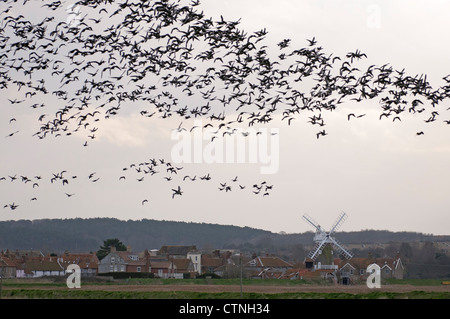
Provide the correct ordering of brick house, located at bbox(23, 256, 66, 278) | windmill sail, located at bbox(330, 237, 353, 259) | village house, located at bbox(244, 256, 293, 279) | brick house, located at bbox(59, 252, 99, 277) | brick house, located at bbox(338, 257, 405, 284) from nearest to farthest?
1. brick house, located at bbox(338, 257, 405, 284)
2. village house, located at bbox(244, 256, 293, 279)
3. brick house, located at bbox(23, 256, 66, 278)
4. brick house, located at bbox(59, 252, 99, 277)
5. windmill sail, located at bbox(330, 237, 353, 259)

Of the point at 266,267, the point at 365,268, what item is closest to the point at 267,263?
the point at 266,267

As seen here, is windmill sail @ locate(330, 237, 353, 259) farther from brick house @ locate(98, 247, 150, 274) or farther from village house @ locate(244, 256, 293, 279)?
brick house @ locate(98, 247, 150, 274)

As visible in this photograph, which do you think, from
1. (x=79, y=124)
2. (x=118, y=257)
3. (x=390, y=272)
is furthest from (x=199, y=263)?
(x=79, y=124)

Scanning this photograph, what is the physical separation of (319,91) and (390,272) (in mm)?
122341

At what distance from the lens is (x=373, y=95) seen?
4303 cm

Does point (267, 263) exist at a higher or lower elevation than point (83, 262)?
lower

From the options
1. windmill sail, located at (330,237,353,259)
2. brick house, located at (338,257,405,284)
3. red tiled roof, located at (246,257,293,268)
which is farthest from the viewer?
windmill sail, located at (330,237,353,259)

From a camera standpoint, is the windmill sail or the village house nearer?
the village house

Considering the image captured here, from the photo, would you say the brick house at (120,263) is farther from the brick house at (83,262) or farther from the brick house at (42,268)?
the brick house at (42,268)

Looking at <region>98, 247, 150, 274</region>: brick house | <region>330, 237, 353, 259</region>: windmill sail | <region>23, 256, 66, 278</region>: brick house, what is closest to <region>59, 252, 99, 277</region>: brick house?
<region>23, 256, 66, 278</region>: brick house

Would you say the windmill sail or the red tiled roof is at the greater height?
the windmill sail

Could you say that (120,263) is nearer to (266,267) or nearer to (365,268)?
(266,267)
